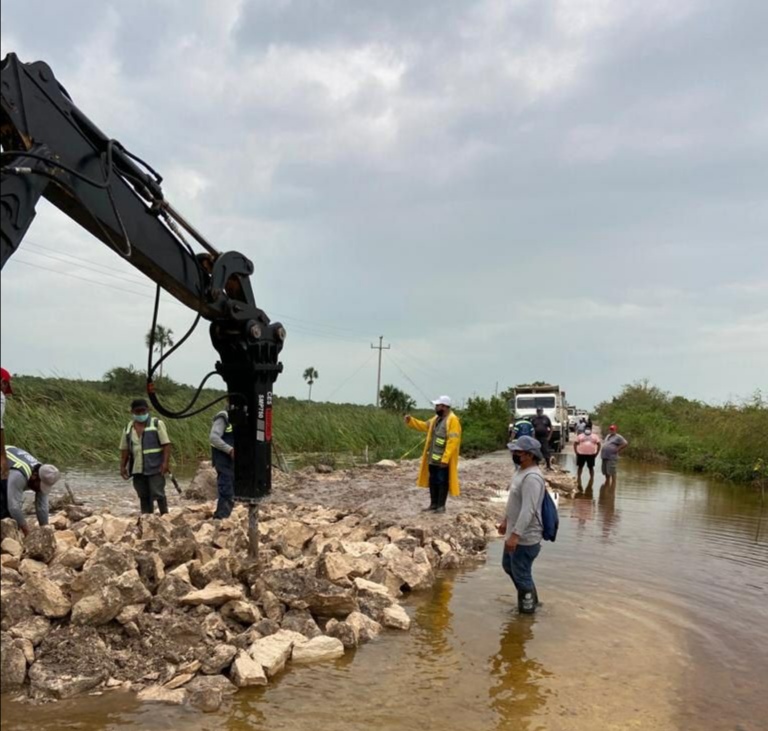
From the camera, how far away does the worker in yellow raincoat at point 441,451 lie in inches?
366

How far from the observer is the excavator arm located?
365cm

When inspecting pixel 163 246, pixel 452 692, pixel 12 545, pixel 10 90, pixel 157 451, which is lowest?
pixel 452 692

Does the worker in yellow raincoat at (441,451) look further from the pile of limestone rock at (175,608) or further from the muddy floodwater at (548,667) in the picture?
the pile of limestone rock at (175,608)

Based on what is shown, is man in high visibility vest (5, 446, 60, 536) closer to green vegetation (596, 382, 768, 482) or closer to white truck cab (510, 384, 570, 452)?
green vegetation (596, 382, 768, 482)

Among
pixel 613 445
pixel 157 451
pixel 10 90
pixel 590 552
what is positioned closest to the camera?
pixel 10 90

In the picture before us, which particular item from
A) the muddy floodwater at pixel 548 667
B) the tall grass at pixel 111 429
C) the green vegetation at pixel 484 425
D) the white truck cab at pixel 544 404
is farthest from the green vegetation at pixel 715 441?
the muddy floodwater at pixel 548 667

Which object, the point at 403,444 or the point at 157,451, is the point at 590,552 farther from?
the point at 403,444

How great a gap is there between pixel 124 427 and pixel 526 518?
13.8 m

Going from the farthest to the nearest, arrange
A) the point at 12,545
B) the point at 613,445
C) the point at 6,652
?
the point at 613,445, the point at 12,545, the point at 6,652

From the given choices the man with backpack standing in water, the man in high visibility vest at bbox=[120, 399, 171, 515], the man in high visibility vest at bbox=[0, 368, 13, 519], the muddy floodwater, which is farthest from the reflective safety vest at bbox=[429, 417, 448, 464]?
the man in high visibility vest at bbox=[0, 368, 13, 519]

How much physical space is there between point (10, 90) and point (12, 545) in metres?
3.45

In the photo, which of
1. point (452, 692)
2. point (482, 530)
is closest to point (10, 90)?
point (452, 692)

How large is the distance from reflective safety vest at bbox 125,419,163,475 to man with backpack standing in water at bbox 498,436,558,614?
13.6 feet

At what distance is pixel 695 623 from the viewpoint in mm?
6391
